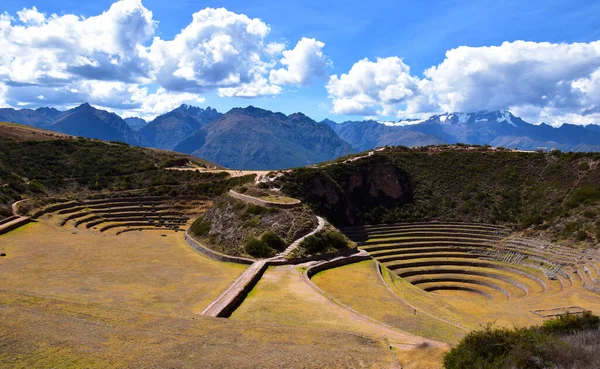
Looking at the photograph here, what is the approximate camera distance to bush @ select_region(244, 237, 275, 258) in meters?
35.3

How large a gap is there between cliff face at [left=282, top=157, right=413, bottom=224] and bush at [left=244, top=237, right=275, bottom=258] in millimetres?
18810

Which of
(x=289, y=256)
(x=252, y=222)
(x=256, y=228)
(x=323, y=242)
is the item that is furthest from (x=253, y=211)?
(x=289, y=256)

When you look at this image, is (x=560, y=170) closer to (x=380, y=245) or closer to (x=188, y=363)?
(x=380, y=245)

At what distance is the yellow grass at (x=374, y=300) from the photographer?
21703mm

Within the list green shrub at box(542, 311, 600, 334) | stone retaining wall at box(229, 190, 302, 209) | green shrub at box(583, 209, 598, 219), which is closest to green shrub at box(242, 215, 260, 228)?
stone retaining wall at box(229, 190, 302, 209)

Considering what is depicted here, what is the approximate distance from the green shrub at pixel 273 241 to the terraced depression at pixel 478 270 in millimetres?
6544

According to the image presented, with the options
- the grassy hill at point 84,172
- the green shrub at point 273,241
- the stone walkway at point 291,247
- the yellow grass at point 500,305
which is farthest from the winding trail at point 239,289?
the grassy hill at point 84,172

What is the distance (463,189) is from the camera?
62438 mm

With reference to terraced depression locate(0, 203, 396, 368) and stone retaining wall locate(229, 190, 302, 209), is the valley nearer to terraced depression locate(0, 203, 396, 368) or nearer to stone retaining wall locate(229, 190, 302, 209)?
terraced depression locate(0, 203, 396, 368)

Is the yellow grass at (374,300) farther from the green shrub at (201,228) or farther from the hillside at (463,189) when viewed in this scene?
the hillside at (463,189)

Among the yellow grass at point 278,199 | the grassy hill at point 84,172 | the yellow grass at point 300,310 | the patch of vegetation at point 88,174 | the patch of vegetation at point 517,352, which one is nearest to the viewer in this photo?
the patch of vegetation at point 517,352

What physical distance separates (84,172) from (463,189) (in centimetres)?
6833

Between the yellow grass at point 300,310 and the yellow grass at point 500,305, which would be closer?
the yellow grass at point 300,310

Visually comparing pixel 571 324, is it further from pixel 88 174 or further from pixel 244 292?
pixel 88 174
